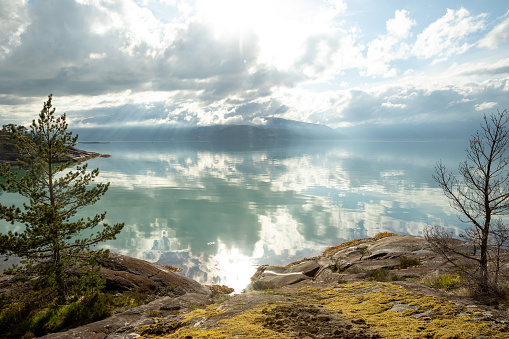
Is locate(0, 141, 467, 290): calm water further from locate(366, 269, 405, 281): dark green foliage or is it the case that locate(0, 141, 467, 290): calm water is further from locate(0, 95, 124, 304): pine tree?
locate(0, 95, 124, 304): pine tree

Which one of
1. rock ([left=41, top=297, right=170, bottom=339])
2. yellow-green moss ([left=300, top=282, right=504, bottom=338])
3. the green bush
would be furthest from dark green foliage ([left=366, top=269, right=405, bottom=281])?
rock ([left=41, top=297, right=170, bottom=339])

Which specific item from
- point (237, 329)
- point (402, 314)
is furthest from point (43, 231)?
point (402, 314)

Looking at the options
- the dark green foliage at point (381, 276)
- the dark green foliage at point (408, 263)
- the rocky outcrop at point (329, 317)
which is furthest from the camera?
the dark green foliage at point (408, 263)

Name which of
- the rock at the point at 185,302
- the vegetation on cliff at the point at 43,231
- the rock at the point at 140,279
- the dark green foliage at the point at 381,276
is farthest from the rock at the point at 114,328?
the dark green foliage at the point at 381,276

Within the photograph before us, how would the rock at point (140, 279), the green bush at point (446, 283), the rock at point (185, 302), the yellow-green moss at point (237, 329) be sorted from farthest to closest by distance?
the rock at point (140, 279)
the rock at point (185, 302)
the green bush at point (446, 283)
the yellow-green moss at point (237, 329)

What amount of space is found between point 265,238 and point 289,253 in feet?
17.5

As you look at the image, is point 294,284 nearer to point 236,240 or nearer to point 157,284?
point 157,284

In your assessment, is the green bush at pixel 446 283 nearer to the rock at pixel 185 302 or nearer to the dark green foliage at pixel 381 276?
the dark green foliage at pixel 381 276

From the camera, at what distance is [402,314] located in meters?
10.1

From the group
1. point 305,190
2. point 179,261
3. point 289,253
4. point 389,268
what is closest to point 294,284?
point 389,268

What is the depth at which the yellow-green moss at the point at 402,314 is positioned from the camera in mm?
8258

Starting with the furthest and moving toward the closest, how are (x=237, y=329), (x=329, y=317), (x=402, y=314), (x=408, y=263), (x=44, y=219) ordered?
1. (x=408, y=263)
2. (x=44, y=219)
3. (x=329, y=317)
4. (x=402, y=314)
5. (x=237, y=329)

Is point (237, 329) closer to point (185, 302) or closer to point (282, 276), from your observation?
point (185, 302)

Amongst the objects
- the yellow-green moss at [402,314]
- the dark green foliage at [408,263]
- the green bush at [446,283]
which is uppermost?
the yellow-green moss at [402,314]
